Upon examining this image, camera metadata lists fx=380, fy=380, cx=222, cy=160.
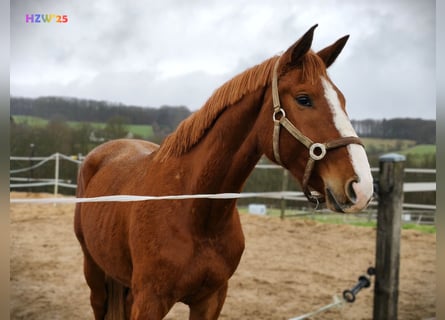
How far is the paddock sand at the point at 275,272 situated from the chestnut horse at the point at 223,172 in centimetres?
196

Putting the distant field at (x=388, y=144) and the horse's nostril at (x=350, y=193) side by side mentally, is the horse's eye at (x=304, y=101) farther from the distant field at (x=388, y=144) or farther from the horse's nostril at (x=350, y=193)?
the distant field at (x=388, y=144)

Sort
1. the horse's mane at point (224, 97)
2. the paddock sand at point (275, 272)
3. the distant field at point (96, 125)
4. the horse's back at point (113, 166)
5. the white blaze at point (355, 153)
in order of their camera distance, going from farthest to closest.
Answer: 1. the distant field at point (96, 125)
2. the paddock sand at point (275, 272)
3. the horse's back at point (113, 166)
4. the horse's mane at point (224, 97)
5. the white blaze at point (355, 153)

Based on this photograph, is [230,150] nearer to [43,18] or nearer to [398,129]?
[43,18]

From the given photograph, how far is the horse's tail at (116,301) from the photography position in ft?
7.70

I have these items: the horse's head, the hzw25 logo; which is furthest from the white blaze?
the hzw25 logo

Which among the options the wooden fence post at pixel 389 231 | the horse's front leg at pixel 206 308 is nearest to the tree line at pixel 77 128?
the wooden fence post at pixel 389 231

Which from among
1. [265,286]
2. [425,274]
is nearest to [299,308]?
[265,286]

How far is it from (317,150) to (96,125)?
10095 millimetres

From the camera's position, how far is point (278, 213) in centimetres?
843

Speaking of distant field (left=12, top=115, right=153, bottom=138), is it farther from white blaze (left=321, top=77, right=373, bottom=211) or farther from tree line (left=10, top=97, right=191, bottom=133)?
white blaze (left=321, top=77, right=373, bottom=211)

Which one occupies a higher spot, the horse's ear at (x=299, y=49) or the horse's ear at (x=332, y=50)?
the horse's ear at (x=332, y=50)

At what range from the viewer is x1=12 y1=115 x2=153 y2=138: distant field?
893 centimetres

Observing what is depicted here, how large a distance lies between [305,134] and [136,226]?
2.70 feet

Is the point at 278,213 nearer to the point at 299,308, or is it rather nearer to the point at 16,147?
the point at 299,308
